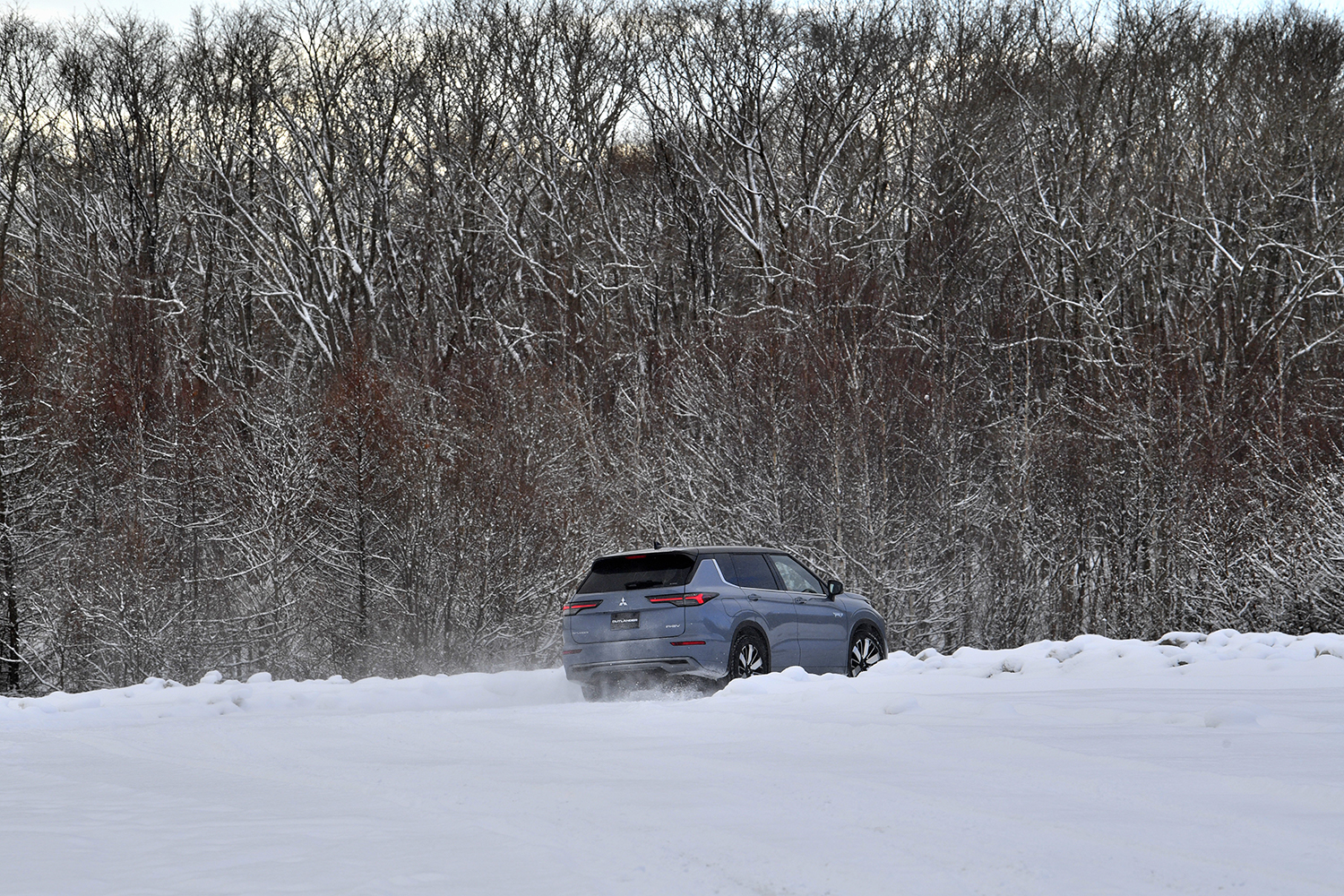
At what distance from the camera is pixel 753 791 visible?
7.68m

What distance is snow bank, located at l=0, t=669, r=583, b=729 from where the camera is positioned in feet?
46.0

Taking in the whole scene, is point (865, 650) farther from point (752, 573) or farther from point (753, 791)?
point (753, 791)

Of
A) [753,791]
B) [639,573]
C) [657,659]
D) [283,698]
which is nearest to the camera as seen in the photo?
[753,791]

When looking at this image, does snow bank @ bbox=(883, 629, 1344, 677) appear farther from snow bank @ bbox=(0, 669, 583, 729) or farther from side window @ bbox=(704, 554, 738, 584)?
snow bank @ bbox=(0, 669, 583, 729)

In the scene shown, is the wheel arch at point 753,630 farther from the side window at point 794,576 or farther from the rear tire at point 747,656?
the side window at point 794,576

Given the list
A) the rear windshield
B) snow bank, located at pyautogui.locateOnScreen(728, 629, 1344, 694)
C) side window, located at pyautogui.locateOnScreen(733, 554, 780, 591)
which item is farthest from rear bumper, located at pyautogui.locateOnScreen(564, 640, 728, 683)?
side window, located at pyautogui.locateOnScreen(733, 554, 780, 591)

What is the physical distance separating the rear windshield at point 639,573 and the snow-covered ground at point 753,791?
134cm

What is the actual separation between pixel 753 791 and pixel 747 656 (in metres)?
6.65

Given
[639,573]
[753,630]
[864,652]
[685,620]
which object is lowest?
[864,652]

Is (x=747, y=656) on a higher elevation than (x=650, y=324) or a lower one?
lower

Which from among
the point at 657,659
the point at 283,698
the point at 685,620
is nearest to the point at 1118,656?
the point at 685,620

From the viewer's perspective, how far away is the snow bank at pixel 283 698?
→ 46.0 ft

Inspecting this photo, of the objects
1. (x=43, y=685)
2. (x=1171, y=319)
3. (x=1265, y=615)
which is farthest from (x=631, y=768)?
(x=1171, y=319)

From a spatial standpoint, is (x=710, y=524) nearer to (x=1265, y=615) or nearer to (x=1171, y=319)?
(x=1265, y=615)
